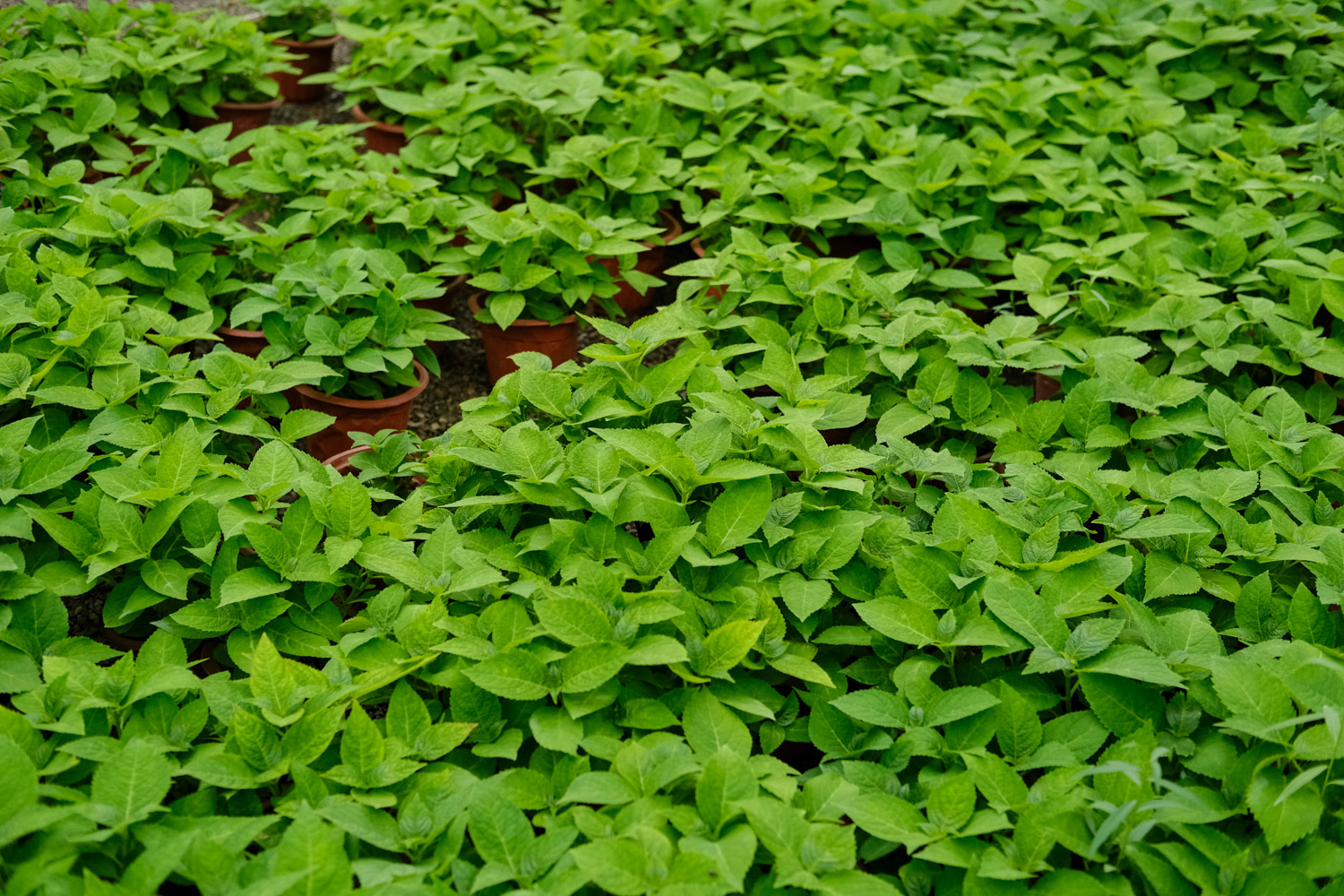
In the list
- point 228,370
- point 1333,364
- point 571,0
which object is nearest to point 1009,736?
point 1333,364

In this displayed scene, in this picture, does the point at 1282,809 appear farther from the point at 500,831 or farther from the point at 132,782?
the point at 132,782

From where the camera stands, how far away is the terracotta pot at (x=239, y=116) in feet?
14.9

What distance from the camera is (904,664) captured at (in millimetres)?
1972

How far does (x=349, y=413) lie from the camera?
3064mm

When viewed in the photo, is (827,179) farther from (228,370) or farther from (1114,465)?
(228,370)

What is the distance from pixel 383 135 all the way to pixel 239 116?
2.15 feet

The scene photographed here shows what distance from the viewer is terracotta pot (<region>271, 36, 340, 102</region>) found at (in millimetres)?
5367

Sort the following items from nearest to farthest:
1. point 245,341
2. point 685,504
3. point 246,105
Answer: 1. point 685,504
2. point 245,341
3. point 246,105

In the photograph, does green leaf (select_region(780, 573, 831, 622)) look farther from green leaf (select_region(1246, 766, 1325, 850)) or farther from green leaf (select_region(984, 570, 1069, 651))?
green leaf (select_region(1246, 766, 1325, 850))

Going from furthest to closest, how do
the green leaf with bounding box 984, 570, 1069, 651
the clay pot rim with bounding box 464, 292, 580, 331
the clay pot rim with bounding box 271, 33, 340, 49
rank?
the clay pot rim with bounding box 271, 33, 340, 49, the clay pot rim with bounding box 464, 292, 580, 331, the green leaf with bounding box 984, 570, 1069, 651

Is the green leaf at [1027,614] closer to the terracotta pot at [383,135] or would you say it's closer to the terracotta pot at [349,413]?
A: the terracotta pot at [349,413]

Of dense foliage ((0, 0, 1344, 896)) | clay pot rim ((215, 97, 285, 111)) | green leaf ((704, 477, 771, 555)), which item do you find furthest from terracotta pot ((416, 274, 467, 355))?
green leaf ((704, 477, 771, 555))

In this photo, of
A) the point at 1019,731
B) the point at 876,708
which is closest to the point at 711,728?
the point at 876,708

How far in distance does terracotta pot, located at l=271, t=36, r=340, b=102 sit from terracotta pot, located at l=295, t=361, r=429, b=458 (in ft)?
9.57
